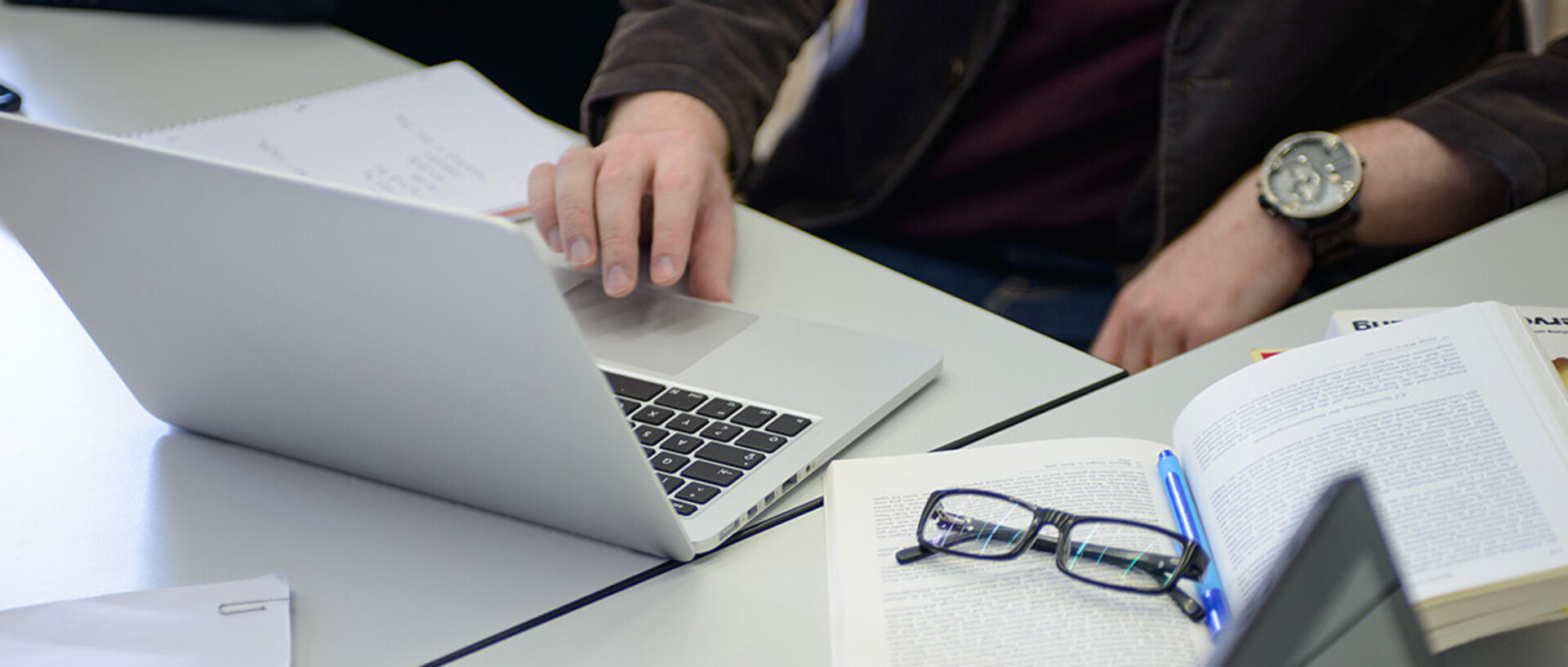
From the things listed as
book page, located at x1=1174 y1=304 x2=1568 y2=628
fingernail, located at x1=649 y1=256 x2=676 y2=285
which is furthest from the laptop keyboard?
book page, located at x1=1174 y1=304 x2=1568 y2=628

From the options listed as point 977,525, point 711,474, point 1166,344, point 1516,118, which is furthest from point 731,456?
point 1516,118

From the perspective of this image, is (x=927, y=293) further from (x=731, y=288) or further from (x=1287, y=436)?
(x=1287, y=436)

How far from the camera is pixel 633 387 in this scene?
2.14ft

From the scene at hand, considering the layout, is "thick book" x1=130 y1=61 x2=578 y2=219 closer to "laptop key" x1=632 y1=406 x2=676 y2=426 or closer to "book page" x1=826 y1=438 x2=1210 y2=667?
"laptop key" x1=632 y1=406 x2=676 y2=426

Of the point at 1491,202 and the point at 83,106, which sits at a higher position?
the point at 1491,202

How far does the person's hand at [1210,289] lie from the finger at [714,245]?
0.33m

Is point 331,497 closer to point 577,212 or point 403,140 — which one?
point 577,212

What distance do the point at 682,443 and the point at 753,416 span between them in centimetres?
4

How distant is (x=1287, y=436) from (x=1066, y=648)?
152 millimetres

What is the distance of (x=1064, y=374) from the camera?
689mm

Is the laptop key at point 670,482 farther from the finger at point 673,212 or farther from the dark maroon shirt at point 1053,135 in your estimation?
the dark maroon shirt at point 1053,135

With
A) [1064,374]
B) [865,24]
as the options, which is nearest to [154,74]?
[865,24]

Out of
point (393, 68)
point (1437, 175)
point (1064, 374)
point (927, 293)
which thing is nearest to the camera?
point (1064, 374)

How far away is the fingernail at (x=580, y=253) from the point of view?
748 mm
